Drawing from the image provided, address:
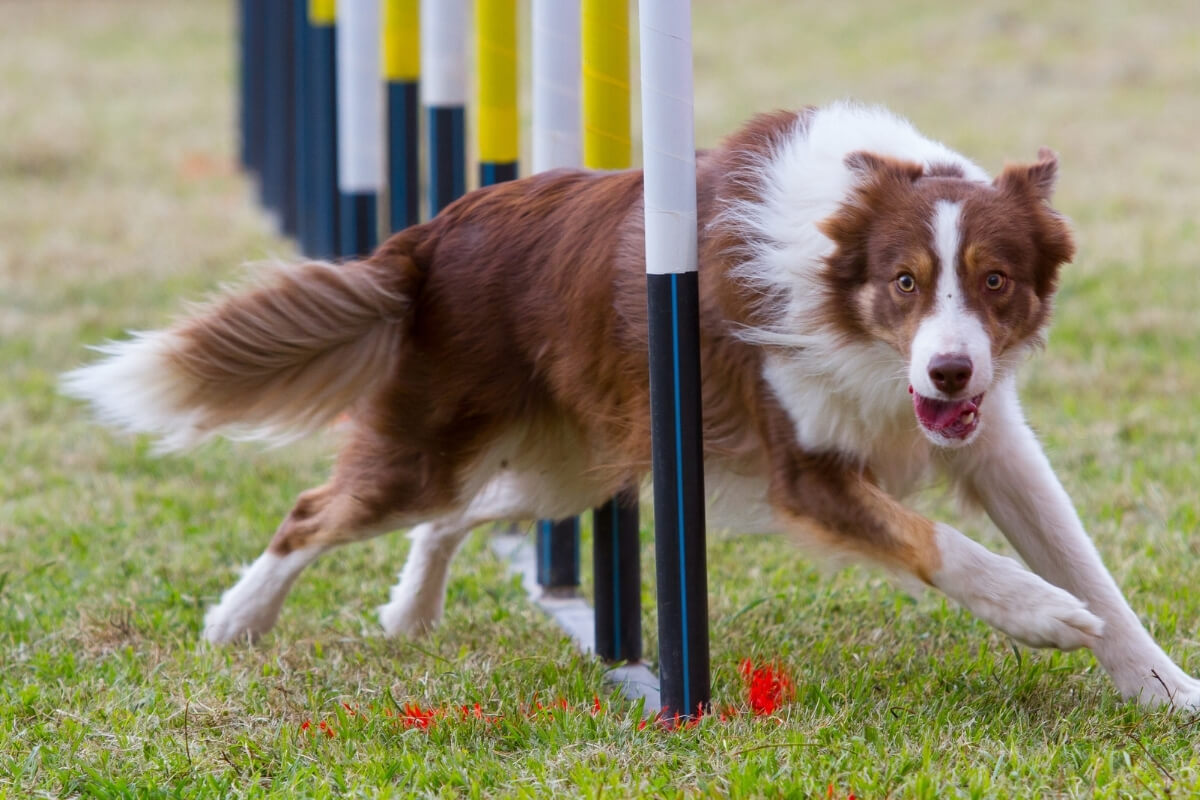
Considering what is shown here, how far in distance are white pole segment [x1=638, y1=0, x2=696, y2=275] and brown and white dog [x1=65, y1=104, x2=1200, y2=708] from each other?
0.33 metres

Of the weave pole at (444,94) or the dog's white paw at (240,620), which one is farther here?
the weave pole at (444,94)

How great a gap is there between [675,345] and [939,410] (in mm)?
578

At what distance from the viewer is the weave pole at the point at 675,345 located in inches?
125

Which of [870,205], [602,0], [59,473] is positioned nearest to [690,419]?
[870,205]

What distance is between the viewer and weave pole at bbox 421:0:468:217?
5094 millimetres

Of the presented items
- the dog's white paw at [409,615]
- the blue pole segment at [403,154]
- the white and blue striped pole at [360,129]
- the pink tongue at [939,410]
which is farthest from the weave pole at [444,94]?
→ the pink tongue at [939,410]

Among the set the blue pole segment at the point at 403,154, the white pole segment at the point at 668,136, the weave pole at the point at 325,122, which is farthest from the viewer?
the weave pole at the point at 325,122

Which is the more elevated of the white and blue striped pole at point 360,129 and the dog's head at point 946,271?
the white and blue striped pole at point 360,129

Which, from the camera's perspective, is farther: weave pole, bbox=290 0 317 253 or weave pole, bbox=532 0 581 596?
weave pole, bbox=290 0 317 253

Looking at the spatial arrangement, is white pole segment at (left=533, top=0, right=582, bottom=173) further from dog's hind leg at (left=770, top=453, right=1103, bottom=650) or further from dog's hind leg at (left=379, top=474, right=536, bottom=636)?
dog's hind leg at (left=770, top=453, right=1103, bottom=650)

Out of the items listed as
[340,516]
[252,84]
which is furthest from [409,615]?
[252,84]

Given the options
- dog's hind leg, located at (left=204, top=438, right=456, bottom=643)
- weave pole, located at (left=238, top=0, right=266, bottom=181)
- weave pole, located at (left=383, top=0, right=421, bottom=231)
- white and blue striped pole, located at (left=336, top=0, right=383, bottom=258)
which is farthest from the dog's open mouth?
weave pole, located at (left=238, top=0, right=266, bottom=181)

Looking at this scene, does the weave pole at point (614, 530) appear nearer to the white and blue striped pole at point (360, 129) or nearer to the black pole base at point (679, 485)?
the black pole base at point (679, 485)

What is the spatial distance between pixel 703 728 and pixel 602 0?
173 cm
